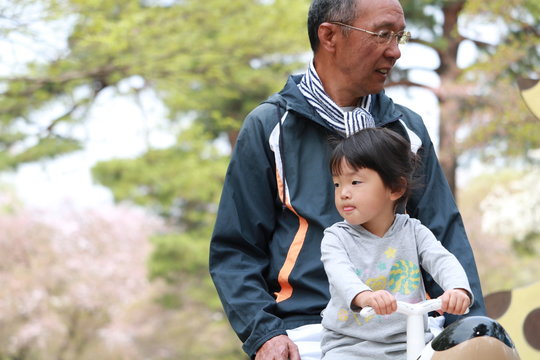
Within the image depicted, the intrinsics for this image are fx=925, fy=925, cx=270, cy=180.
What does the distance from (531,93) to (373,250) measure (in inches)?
108

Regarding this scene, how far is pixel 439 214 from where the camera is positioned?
9.52 ft

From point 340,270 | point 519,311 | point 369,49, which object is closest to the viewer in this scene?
point 340,270

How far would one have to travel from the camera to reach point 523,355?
4.45 metres

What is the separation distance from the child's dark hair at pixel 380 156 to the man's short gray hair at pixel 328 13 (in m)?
0.51

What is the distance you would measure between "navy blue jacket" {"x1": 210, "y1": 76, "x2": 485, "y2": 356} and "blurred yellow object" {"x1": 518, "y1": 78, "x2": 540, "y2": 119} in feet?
6.78

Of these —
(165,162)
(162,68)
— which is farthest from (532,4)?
(165,162)

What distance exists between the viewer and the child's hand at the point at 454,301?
2.20 meters

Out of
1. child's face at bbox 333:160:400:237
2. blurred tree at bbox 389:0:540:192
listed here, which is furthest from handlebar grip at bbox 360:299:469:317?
Result: blurred tree at bbox 389:0:540:192

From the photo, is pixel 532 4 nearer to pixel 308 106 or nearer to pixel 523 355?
→ pixel 523 355

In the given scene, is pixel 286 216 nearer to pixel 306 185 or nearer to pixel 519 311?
pixel 306 185

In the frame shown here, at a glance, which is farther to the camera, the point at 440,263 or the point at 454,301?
the point at 440,263

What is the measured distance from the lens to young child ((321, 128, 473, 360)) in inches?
94.9

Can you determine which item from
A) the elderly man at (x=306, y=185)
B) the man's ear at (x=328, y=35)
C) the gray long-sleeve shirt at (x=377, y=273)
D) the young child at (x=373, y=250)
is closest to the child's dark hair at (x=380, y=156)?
the young child at (x=373, y=250)

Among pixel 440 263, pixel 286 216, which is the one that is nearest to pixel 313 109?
pixel 286 216
